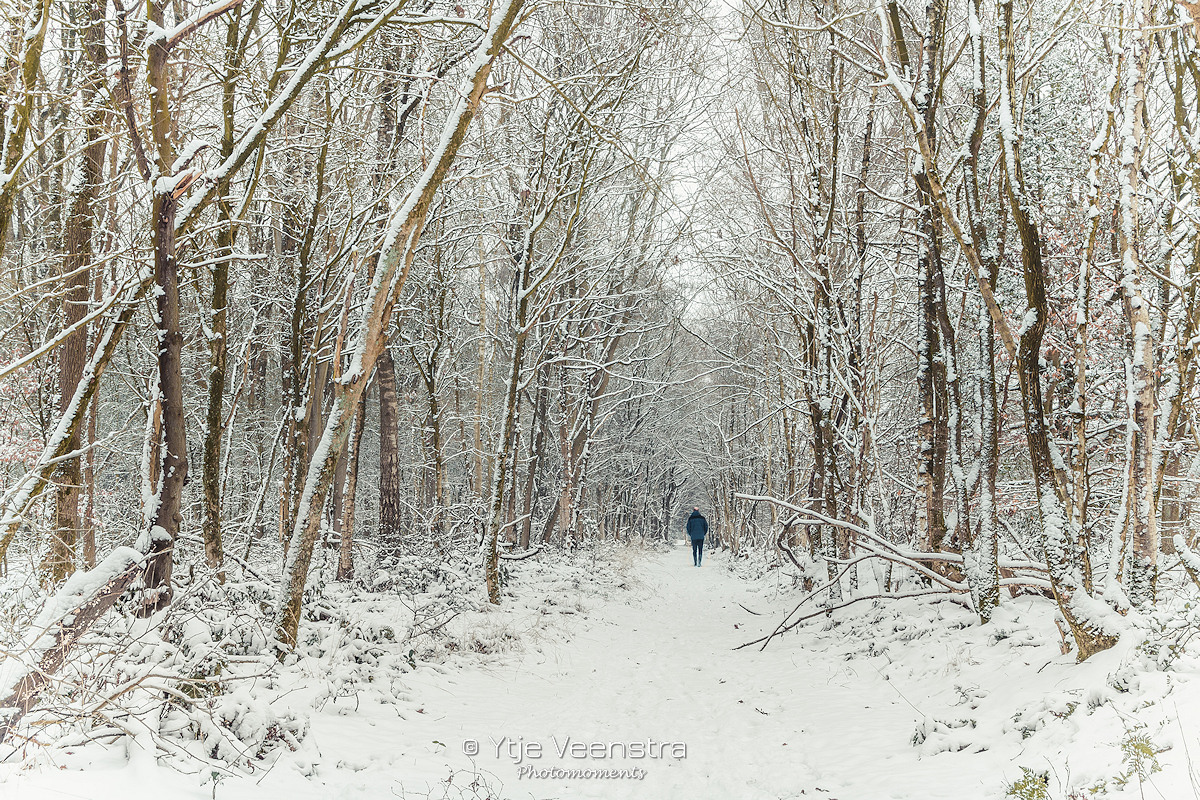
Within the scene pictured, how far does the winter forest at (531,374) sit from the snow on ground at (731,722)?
0.04m

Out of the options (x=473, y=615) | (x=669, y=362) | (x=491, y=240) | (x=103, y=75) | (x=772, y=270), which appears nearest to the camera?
(x=103, y=75)

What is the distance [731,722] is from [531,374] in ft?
18.7

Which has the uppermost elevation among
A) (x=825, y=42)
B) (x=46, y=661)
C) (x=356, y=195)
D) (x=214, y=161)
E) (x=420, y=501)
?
(x=825, y=42)

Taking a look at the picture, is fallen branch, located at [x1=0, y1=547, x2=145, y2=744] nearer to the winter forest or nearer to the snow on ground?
the winter forest

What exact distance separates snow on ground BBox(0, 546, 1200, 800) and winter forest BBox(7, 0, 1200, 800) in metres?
0.04

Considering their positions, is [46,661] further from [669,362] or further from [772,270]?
[669,362]

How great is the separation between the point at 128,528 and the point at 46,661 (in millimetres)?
7931

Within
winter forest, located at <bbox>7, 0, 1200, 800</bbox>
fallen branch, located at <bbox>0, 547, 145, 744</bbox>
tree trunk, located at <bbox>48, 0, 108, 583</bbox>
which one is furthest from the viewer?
tree trunk, located at <bbox>48, 0, 108, 583</bbox>

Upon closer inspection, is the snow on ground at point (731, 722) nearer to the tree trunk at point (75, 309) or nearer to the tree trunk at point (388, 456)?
the tree trunk at point (75, 309)

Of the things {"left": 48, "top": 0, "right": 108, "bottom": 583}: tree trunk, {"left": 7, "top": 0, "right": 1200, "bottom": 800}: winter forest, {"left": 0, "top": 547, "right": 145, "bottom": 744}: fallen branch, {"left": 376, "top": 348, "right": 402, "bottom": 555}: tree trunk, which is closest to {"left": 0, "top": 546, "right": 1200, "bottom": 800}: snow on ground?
{"left": 7, "top": 0, "right": 1200, "bottom": 800}: winter forest

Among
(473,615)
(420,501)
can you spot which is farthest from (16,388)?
(420,501)

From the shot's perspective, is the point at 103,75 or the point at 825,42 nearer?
the point at 103,75

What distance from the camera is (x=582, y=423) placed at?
591 inches

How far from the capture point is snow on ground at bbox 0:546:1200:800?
3043mm
